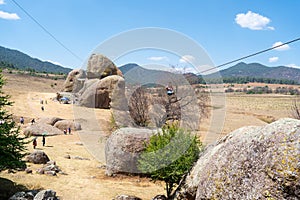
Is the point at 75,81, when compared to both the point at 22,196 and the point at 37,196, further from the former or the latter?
the point at 37,196

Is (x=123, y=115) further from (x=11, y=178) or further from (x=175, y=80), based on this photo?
(x=11, y=178)

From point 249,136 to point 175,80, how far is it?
19183 millimetres

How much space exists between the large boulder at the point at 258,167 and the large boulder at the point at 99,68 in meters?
43.4

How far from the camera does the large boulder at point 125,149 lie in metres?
15.8

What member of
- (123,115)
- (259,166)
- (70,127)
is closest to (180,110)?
(123,115)

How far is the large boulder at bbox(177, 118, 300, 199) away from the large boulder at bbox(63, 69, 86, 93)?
48.2 metres

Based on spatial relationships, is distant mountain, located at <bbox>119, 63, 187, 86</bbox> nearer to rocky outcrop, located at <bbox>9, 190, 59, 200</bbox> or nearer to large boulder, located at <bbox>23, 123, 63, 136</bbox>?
large boulder, located at <bbox>23, 123, 63, 136</bbox>

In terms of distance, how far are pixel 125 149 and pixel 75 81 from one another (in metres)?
41.9

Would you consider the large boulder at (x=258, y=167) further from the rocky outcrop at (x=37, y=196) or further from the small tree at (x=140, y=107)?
the small tree at (x=140, y=107)

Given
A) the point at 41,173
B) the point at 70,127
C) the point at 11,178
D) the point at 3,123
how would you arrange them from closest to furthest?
1. the point at 3,123
2. the point at 11,178
3. the point at 41,173
4. the point at 70,127

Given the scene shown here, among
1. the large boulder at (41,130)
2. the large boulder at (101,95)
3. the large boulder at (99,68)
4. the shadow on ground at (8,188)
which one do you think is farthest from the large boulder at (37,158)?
the large boulder at (99,68)

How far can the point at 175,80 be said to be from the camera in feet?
85.3

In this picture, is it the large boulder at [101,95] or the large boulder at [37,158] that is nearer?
the large boulder at [37,158]

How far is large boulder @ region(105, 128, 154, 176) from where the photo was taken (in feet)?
51.8
